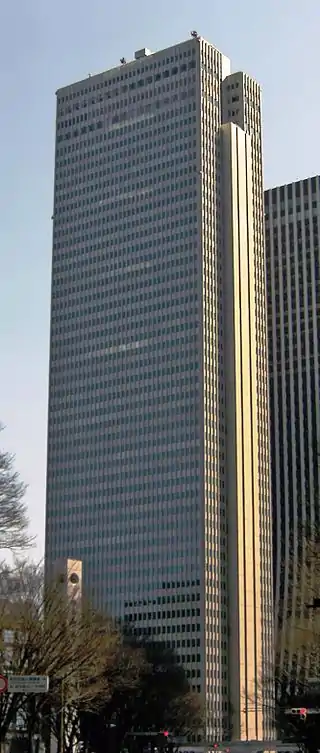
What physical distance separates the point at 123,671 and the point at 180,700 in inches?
1628

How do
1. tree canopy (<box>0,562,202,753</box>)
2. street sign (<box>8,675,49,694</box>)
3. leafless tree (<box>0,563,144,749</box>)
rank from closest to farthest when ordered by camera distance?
street sign (<box>8,675,49,694</box>)
leafless tree (<box>0,563,144,749</box>)
tree canopy (<box>0,562,202,753</box>)

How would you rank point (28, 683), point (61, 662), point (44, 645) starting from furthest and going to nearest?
point (61, 662)
point (44, 645)
point (28, 683)

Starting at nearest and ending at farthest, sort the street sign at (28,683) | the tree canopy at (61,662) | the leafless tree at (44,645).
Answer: the street sign at (28,683) < the leafless tree at (44,645) < the tree canopy at (61,662)

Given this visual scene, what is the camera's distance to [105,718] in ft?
372

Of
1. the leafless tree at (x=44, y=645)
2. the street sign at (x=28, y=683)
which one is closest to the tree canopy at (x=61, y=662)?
the leafless tree at (x=44, y=645)

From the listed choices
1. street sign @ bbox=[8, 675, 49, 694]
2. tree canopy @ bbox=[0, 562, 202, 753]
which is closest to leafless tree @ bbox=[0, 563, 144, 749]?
tree canopy @ bbox=[0, 562, 202, 753]

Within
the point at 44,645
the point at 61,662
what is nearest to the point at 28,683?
the point at 44,645

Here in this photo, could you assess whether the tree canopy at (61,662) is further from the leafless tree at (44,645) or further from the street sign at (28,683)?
the street sign at (28,683)

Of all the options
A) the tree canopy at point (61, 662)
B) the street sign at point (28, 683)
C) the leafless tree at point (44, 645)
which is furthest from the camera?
the tree canopy at point (61, 662)

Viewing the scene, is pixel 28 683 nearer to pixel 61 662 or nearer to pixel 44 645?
pixel 44 645

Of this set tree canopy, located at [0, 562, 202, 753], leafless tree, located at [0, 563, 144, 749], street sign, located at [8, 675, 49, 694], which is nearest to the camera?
street sign, located at [8, 675, 49, 694]

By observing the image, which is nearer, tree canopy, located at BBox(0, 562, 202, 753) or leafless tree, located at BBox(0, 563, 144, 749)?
leafless tree, located at BBox(0, 563, 144, 749)

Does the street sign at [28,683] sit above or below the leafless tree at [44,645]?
below

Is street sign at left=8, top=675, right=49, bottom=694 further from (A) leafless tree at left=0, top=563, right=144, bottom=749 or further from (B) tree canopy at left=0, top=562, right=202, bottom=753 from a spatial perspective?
(A) leafless tree at left=0, top=563, right=144, bottom=749
